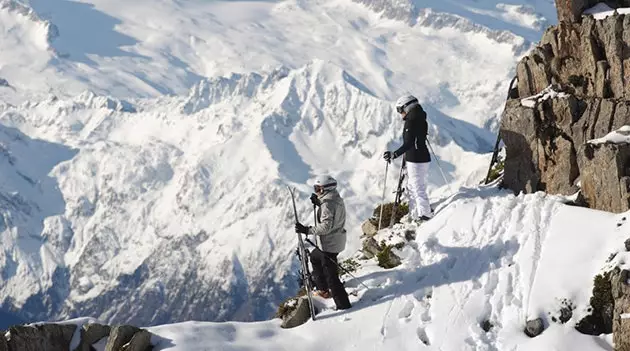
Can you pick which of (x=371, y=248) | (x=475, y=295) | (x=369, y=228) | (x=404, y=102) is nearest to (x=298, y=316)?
(x=475, y=295)

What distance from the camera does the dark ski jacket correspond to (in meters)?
25.3

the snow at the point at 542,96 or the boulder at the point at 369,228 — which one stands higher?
the snow at the point at 542,96

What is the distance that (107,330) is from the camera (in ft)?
66.6

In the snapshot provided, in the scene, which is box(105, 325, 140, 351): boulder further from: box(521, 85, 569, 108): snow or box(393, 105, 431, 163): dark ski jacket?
box(521, 85, 569, 108): snow

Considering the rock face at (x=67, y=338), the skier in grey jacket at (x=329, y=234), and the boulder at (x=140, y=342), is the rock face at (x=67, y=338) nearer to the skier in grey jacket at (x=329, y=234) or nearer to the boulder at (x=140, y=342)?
the boulder at (x=140, y=342)

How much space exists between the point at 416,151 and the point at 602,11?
30.1 feet

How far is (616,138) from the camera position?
22141 mm

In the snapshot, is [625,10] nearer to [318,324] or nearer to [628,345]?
[628,345]

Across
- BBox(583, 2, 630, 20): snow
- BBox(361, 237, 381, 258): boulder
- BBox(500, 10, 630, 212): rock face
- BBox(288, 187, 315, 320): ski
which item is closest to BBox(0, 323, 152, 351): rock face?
BBox(288, 187, 315, 320): ski

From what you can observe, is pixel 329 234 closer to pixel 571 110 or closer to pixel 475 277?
pixel 475 277

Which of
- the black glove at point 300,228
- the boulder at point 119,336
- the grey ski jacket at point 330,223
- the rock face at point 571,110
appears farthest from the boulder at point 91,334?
the rock face at point 571,110

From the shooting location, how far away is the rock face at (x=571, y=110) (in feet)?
75.9

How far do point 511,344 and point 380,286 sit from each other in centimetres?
484

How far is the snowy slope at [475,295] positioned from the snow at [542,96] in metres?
3.63
